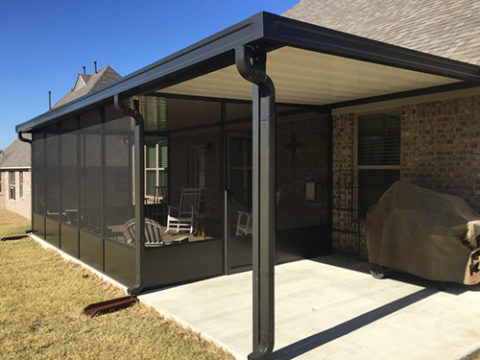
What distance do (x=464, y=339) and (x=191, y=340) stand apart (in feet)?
7.95

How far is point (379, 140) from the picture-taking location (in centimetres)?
652

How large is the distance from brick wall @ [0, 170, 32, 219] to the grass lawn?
32.4 ft

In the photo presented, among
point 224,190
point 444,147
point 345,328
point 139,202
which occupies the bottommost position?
point 345,328

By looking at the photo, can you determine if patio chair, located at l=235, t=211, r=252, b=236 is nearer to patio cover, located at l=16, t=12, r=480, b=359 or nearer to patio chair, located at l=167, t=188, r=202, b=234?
patio chair, located at l=167, t=188, r=202, b=234

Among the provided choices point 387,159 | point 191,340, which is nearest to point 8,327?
point 191,340

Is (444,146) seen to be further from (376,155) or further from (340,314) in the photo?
(340,314)

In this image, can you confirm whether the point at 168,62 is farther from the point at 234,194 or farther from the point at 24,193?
the point at 24,193

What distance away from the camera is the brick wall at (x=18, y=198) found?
15.5 metres

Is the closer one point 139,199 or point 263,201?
point 263,201

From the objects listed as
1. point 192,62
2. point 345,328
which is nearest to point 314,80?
point 192,62

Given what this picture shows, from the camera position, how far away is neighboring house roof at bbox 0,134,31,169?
653 inches

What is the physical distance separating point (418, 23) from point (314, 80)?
334cm

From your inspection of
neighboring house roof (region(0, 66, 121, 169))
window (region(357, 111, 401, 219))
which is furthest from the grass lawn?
neighboring house roof (region(0, 66, 121, 169))

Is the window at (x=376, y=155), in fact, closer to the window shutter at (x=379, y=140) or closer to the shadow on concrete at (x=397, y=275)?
the window shutter at (x=379, y=140)
